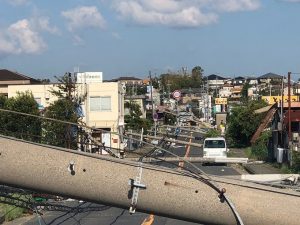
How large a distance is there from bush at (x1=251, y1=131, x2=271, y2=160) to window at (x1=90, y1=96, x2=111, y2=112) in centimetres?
2179

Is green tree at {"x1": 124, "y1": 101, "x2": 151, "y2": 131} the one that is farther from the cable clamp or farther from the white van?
the cable clamp

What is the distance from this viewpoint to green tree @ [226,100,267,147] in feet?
221

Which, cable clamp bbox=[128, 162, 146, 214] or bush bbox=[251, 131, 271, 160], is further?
bush bbox=[251, 131, 271, 160]

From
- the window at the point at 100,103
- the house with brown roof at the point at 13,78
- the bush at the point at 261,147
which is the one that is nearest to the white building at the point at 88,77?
the window at the point at 100,103

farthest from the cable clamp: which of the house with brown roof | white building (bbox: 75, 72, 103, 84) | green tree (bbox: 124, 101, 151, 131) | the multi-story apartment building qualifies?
the house with brown roof

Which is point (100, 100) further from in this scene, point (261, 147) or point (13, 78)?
point (13, 78)

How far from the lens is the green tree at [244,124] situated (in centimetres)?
6731

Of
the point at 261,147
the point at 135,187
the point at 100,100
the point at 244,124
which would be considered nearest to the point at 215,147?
the point at 261,147

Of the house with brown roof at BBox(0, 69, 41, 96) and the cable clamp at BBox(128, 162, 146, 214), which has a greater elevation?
the house with brown roof at BBox(0, 69, 41, 96)

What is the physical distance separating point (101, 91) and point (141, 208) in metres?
66.5

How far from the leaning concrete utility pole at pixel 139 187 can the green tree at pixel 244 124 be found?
199 feet

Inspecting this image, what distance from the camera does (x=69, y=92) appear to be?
53875 millimetres

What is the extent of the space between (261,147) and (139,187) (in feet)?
154

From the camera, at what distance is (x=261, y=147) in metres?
50.2
